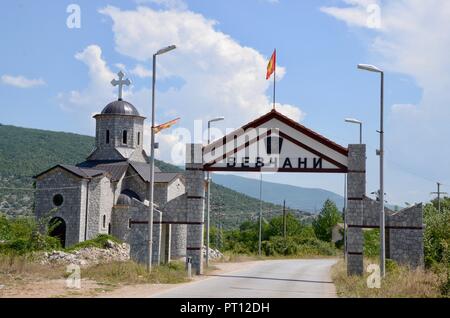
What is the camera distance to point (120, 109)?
55688 mm

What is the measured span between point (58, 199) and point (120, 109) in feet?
35.0

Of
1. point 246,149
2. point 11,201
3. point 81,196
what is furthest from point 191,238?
point 11,201

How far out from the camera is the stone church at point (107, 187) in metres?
48.5

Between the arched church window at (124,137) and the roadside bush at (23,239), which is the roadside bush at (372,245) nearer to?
the roadside bush at (23,239)

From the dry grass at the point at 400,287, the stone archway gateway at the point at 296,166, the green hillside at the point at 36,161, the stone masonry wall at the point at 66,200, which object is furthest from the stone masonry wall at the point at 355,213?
the green hillside at the point at 36,161

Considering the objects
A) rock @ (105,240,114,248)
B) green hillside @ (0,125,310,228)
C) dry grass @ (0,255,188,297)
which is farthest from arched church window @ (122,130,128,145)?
green hillside @ (0,125,310,228)

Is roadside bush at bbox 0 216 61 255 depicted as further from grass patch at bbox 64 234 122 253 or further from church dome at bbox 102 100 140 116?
church dome at bbox 102 100 140 116

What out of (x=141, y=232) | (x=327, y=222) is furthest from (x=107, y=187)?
(x=327, y=222)

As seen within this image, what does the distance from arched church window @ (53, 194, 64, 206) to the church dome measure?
9879 millimetres

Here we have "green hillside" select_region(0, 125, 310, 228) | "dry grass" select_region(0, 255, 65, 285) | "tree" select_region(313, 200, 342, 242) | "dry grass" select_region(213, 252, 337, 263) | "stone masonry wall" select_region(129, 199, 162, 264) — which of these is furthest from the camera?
"green hillside" select_region(0, 125, 310, 228)

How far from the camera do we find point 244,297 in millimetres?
18953

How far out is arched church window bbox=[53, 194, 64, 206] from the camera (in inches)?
1928

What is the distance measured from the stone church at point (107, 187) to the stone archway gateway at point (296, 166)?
603 inches

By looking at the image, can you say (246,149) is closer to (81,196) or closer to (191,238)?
(191,238)
